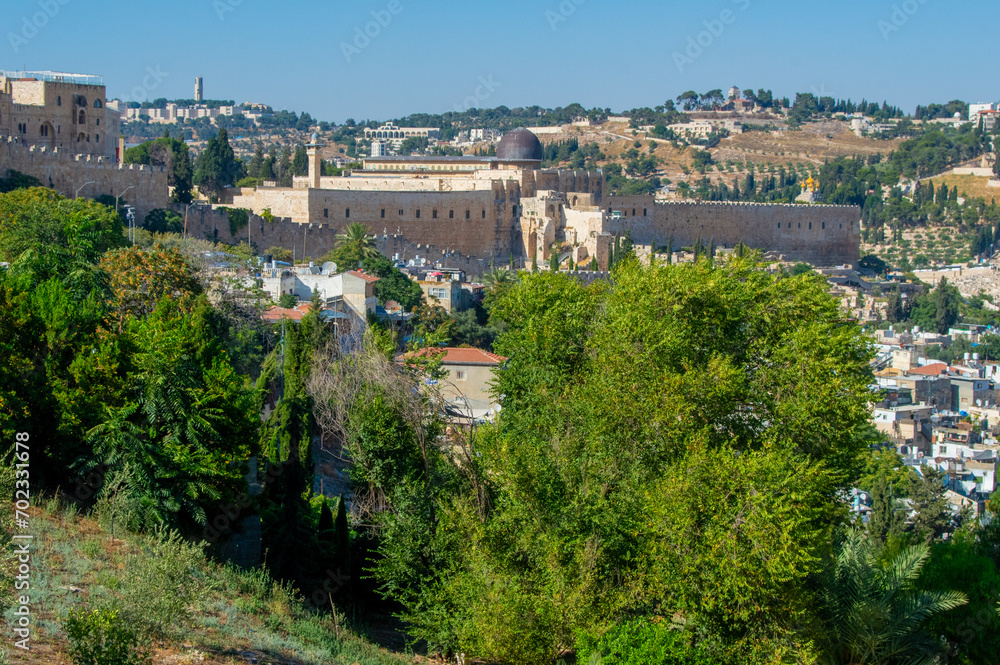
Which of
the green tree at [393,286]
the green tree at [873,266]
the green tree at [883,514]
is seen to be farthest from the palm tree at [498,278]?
the green tree at [873,266]

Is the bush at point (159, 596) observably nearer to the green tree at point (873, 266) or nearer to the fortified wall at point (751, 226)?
the fortified wall at point (751, 226)

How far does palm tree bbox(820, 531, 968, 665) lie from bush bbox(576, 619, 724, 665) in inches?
50.6

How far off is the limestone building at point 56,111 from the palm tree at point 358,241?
666 centimetres

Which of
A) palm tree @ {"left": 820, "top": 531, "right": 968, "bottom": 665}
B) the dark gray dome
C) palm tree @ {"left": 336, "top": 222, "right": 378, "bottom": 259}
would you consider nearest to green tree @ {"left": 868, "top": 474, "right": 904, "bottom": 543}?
palm tree @ {"left": 820, "top": 531, "right": 968, "bottom": 665}

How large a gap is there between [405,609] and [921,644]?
473 cm

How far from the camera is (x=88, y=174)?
90.3ft

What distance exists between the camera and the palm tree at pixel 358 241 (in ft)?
96.1

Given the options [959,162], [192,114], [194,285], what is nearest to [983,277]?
[959,162]

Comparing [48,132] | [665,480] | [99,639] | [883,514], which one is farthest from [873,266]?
[99,639]

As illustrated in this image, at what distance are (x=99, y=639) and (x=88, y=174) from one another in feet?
76.6

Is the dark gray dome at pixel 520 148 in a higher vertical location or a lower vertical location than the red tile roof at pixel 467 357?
higher

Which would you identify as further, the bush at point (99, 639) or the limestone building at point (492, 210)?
the limestone building at point (492, 210)

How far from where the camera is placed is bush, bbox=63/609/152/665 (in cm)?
605

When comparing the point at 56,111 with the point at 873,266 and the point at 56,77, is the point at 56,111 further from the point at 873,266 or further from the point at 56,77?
the point at 873,266
